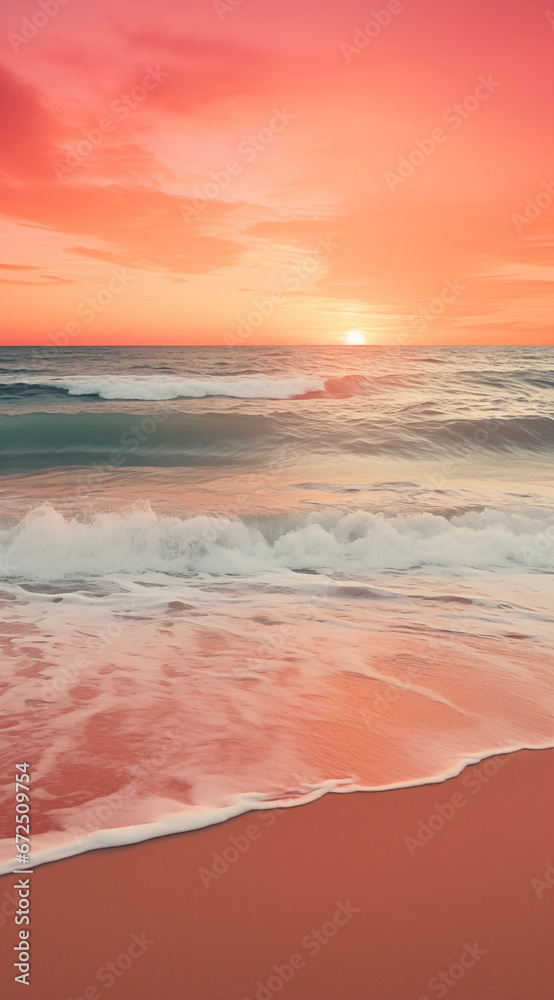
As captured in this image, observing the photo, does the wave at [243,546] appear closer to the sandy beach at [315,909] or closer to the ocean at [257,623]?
the ocean at [257,623]

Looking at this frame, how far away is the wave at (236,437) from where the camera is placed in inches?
699

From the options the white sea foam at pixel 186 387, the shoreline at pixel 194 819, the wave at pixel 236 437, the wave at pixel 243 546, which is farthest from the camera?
the white sea foam at pixel 186 387

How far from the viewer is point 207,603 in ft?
24.1

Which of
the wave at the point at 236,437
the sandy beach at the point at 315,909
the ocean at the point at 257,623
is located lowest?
the sandy beach at the point at 315,909

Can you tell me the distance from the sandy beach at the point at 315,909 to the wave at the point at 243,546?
5.52 meters

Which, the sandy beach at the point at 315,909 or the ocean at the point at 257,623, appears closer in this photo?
the sandy beach at the point at 315,909

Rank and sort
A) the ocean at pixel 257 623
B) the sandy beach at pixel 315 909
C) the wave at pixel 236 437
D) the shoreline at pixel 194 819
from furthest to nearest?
the wave at pixel 236 437
the ocean at pixel 257 623
the shoreline at pixel 194 819
the sandy beach at pixel 315 909

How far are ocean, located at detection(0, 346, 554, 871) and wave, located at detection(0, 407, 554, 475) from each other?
0.65 feet

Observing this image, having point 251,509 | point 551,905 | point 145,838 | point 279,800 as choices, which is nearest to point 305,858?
point 279,800

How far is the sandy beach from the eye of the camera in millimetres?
2467

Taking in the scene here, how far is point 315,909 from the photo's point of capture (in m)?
2.78

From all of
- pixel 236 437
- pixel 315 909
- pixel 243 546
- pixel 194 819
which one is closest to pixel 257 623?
pixel 243 546

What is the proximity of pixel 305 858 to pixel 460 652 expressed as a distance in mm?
3070

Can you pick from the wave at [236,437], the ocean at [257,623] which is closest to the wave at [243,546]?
the ocean at [257,623]
